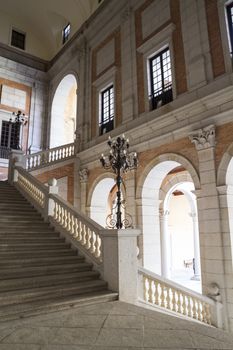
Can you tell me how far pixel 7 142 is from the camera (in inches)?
627

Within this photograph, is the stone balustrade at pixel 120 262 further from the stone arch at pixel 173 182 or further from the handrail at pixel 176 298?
the stone arch at pixel 173 182

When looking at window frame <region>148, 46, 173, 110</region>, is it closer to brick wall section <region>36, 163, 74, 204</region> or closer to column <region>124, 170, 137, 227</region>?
column <region>124, 170, 137, 227</region>

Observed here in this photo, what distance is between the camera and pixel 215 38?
853 cm

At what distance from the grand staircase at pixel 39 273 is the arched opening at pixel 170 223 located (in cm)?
409

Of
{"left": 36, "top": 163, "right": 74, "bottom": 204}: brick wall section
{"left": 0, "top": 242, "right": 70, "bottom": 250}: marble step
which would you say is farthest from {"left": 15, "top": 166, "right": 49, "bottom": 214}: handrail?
{"left": 36, "top": 163, "right": 74, "bottom": 204}: brick wall section

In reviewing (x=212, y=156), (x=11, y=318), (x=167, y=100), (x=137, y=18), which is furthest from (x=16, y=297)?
(x=137, y=18)

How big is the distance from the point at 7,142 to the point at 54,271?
484 inches

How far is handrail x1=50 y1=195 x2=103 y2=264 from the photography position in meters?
5.91

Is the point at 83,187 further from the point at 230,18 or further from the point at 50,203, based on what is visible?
the point at 230,18

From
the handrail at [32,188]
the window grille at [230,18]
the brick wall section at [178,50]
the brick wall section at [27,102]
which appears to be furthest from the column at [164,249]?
the brick wall section at [27,102]

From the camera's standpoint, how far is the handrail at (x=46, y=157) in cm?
1230

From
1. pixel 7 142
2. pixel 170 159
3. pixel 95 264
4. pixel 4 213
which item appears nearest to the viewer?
pixel 95 264

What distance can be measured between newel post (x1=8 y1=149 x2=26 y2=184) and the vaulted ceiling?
8.74 metres

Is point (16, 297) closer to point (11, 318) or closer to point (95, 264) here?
point (11, 318)
